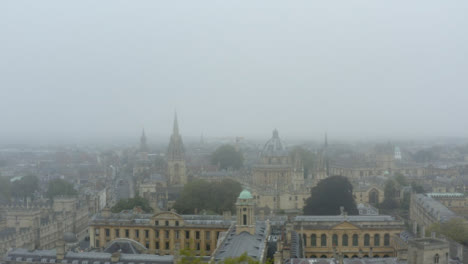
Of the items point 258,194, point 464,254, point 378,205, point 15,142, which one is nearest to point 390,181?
point 378,205

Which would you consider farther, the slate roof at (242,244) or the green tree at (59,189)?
the green tree at (59,189)

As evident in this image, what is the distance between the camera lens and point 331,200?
2613 inches

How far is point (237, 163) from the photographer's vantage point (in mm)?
131500

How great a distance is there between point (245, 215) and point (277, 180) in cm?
5398

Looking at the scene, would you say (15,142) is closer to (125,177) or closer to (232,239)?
(125,177)

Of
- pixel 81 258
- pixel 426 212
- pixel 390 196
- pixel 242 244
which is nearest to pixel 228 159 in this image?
pixel 390 196

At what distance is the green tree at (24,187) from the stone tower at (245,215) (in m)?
53.8

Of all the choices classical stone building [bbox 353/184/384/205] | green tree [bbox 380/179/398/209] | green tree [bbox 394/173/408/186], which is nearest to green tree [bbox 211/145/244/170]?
green tree [bbox 394/173/408/186]

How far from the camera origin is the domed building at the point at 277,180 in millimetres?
80750

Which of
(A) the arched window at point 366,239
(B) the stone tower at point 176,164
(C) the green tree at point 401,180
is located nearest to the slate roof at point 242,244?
(A) the arched window at point 366,239

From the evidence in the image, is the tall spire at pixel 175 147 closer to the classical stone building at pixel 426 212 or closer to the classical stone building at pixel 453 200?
the classical stone building at pixel 426 212

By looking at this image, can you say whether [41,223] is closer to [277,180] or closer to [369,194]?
[277,180]

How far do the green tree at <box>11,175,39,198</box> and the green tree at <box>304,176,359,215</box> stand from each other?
160ft

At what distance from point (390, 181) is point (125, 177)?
7145cm
